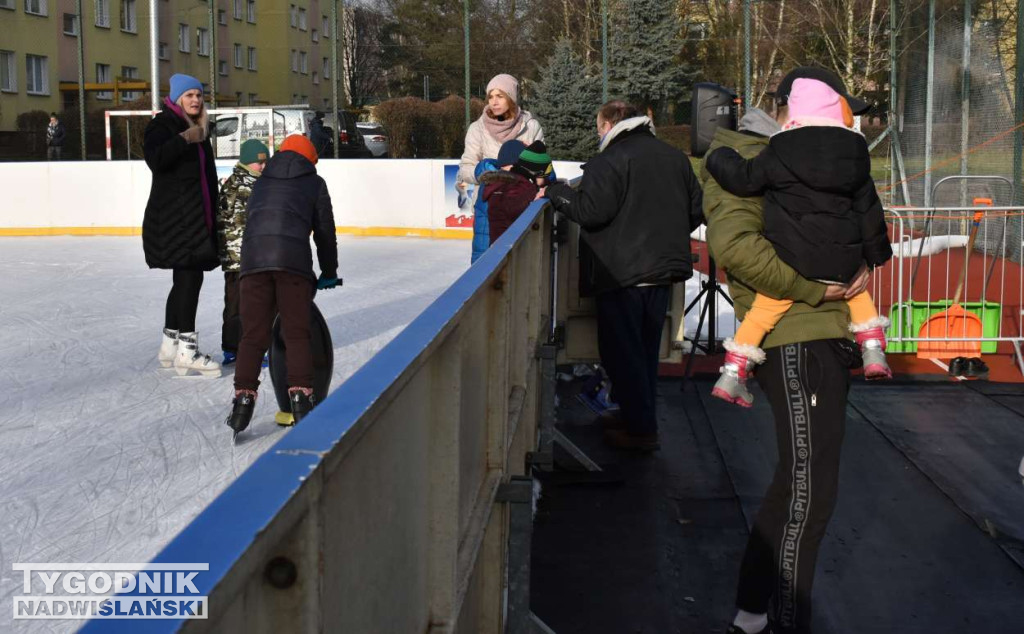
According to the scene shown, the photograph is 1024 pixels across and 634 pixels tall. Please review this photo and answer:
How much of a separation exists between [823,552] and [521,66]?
832 inches

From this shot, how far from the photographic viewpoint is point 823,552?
4.24m

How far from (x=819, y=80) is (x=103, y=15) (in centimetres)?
3572

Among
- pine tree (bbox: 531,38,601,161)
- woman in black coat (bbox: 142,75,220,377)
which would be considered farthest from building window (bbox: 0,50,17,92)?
woman in black coat (bbox: 142,75,220,377)

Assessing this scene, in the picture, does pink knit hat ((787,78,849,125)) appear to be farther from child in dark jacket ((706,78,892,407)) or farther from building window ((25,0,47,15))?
building window ((25,0,47,15))

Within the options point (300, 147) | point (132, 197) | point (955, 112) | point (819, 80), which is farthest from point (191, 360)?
point (955, 112)

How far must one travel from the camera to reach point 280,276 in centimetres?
551

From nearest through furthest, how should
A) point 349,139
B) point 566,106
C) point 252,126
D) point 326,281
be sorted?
point 326,281 → point 349,139 → point 566,106 → point 252,126

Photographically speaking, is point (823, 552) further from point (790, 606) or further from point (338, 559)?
point (338, 559)

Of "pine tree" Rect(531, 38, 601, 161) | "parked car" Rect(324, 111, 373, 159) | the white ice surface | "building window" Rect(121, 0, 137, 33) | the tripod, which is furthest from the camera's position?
"building window" Rect(121, 0, 137, 33)

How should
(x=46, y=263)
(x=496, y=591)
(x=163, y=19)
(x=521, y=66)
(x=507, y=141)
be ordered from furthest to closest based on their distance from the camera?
(x=163, y=19), (x=521, y=66), (x=46, y=263), (x=507, y=141), (x=496, y=591)

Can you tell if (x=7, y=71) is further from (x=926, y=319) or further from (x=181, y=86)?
(x=926, y=319)

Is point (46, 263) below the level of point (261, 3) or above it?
below

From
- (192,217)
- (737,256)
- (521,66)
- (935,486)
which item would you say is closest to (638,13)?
(521,66)

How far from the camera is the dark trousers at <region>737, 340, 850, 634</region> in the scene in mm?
3189
